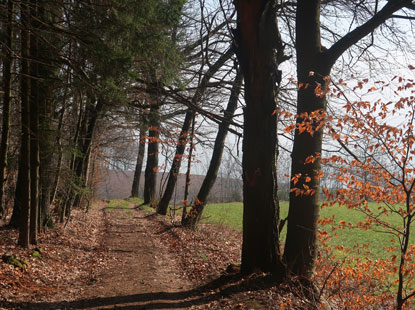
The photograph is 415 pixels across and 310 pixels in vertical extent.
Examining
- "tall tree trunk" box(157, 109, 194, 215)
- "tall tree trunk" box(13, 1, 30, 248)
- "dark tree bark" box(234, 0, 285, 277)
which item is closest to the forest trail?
"tall tree trunk" box(13, 1, 30, 248)

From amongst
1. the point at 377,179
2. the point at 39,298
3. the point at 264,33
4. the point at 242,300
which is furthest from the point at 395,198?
the point at 39,298

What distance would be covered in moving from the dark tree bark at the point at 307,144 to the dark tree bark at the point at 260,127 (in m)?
0.32

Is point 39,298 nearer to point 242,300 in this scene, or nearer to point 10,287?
point 10,287

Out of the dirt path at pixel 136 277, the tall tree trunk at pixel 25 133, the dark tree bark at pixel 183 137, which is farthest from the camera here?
the dark tree bark at pixel 183 137

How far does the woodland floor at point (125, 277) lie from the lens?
5.20 metres

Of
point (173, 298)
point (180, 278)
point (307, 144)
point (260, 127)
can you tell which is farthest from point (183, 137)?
point (173, 298)

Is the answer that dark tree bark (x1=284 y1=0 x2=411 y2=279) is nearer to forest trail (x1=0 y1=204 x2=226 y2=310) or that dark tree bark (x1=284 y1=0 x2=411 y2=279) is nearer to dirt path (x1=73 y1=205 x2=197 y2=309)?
forest trail (x1=0 y1=204 x2=226 y2=310)

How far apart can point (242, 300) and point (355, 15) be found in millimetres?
6404

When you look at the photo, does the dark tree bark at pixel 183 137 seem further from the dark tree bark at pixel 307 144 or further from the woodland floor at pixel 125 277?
the dark tree bark at pixel 307 144

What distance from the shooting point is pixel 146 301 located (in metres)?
5.34

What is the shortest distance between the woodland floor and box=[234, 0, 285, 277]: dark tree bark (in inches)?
21.5

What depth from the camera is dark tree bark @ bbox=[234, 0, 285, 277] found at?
5.81 metres

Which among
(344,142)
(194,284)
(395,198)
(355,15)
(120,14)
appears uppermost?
(355,15)

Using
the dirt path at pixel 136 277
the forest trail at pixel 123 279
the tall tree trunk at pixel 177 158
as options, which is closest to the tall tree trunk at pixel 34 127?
the forest trail at pixel 123 279
